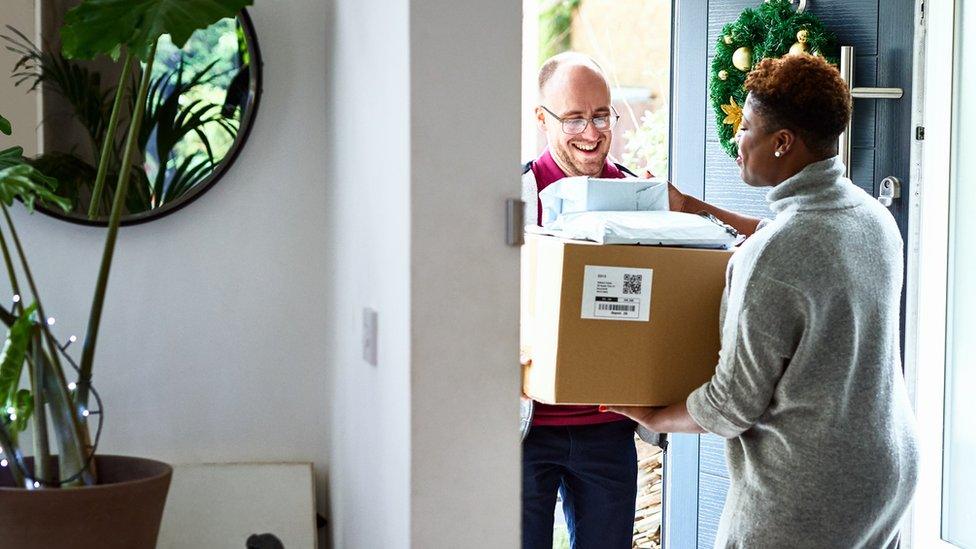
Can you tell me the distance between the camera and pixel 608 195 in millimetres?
1957

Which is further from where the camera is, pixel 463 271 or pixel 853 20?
pixel 853 20

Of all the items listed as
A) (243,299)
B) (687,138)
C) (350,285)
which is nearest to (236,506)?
(243,299)

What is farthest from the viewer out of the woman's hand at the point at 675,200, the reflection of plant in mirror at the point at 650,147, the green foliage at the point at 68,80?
the reflection of plant in mirror at the point at 650,147

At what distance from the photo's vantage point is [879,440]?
1.74 metres

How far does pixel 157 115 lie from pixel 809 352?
4.72ft

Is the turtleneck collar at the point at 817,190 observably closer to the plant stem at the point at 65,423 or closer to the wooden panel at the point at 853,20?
the plant stem at the point at 65,423

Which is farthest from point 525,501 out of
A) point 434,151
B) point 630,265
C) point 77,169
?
point 77,169

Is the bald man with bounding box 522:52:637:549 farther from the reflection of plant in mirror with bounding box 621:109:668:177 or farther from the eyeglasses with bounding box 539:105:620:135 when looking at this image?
the reflection of plant in mirror with bounding box 621:109:668:177

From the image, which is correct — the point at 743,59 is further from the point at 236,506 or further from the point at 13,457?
the point at 13,457

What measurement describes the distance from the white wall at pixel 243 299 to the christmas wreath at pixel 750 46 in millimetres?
1211

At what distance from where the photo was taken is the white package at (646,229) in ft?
5.90

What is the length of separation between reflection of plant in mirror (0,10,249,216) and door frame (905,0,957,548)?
185cm

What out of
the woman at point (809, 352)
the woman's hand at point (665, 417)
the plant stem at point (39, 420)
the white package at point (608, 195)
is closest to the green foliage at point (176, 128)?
the plant stem at point (39, 420)

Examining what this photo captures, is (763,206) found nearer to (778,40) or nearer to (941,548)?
(778,40)
